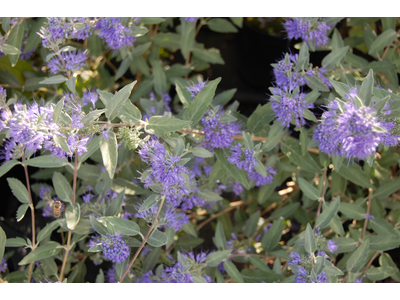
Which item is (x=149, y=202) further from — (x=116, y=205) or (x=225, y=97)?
(x=225, y=97)

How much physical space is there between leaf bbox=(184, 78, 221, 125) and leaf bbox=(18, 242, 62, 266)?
686 millimetres

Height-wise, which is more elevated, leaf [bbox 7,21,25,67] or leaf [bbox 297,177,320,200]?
leaf [bbox 7,21,25,67]

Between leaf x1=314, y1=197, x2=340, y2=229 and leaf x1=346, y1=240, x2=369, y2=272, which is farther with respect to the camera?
leaf x1=346, y1=240, x2=369, y2=272

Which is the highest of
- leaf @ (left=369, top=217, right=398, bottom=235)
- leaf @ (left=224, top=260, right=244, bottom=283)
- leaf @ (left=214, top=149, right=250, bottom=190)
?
leaf @ (left=214, top=149, right=250, bottom=190)

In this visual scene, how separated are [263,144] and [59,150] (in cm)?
69

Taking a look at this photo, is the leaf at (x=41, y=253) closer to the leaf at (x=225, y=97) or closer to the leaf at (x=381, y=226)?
the leaf at (x=225, y=97)

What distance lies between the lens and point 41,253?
1259 mm

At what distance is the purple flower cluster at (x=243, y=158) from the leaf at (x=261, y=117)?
0.52ft

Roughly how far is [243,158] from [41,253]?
30.9 inches

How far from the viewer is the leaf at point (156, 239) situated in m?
1.14

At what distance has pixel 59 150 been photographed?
99 centimetres

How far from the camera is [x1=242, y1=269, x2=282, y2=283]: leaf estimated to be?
1.34m

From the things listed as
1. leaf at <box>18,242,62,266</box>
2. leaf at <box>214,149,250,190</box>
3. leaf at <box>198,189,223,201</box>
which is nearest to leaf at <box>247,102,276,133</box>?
leaf at <box>214,149,250,190</box>

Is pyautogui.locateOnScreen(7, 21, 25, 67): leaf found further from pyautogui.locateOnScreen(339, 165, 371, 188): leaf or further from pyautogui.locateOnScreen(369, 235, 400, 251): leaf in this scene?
pyautogui.locateOnScreen(369, 235, 400, 251): leaf
